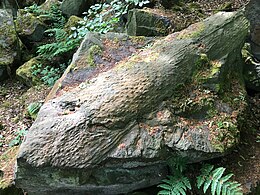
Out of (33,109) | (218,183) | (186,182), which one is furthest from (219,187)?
(33,109)

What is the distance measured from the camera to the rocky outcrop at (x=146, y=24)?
5.08m

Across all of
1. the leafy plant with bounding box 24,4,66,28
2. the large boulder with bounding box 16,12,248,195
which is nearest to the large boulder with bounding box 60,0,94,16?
the leafy plant with bounding box 24,4,66,28

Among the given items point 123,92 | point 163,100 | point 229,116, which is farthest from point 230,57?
point 123,92

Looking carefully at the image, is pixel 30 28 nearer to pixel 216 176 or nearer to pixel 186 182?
pixel 186 182

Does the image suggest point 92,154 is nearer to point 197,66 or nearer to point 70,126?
point 70,126

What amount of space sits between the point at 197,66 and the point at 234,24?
833 mm

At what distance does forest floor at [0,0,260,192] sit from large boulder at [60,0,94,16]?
80.9 inches

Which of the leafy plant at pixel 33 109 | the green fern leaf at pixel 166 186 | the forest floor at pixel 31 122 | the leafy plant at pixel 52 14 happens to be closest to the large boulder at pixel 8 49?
the forest floor at pixel 31 122

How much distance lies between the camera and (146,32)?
16.8ft

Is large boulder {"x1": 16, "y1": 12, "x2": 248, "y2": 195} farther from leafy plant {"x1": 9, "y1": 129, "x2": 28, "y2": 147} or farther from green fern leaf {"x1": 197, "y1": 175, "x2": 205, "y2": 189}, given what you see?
leafy plant {"x1": 9, "y1": 129, "x2": 28, "y2": 147}

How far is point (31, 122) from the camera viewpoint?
5.27m

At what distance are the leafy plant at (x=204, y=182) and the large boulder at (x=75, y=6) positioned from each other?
5146 mm

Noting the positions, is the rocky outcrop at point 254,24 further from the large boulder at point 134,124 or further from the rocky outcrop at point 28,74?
the rocky outcrop at point 28,74

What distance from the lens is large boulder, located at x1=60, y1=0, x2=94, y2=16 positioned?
726cm
